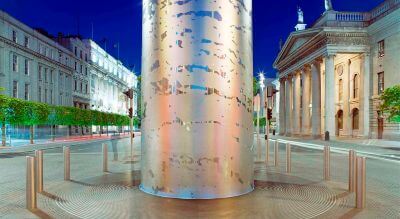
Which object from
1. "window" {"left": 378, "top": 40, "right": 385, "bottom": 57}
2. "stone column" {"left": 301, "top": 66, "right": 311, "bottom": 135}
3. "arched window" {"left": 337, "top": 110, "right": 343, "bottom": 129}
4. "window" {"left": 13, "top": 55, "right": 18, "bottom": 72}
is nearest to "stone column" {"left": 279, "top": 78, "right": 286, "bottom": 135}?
"stone column" {"left": 301, "top": 66, "right": 311, "bottom": 135}

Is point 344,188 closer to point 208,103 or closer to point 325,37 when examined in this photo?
point 208,103

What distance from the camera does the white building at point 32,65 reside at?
144 ft

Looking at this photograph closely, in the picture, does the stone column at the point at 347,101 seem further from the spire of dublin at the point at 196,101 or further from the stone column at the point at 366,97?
the spire of dublin at the point at 196,101

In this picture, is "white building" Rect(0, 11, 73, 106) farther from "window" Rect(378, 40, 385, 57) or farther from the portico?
"window" Rect(378, 40, 385, 57)

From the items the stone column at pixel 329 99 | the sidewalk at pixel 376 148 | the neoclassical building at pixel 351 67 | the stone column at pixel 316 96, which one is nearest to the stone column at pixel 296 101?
the neoclassical building at pixel 351 67

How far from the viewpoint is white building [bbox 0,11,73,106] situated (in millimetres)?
44000

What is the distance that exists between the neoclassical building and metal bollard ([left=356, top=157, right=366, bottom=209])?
33.8m

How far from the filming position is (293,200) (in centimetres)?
679

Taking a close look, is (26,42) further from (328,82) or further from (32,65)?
(328,82)

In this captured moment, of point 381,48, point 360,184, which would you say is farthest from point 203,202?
point 381,48

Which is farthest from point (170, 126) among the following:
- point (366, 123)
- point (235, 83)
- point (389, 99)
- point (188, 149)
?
point (366, 123)

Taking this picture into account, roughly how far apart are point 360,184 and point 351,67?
1753 inches

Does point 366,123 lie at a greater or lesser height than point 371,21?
lesser

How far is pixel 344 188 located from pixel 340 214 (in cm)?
281
